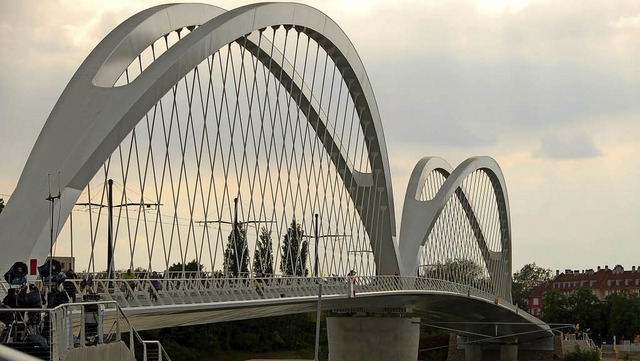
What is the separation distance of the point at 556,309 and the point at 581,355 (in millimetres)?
45801

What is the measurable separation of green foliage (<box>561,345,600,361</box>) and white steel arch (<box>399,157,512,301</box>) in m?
11.9

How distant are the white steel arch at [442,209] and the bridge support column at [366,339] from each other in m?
4.33

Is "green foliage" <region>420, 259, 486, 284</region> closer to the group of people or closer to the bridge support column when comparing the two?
the bridge support column

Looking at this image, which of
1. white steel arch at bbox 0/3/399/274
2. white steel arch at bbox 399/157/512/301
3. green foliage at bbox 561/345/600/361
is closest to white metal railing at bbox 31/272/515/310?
white steel arch at bbox 0/3/399/274

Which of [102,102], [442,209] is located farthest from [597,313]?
[102,102]

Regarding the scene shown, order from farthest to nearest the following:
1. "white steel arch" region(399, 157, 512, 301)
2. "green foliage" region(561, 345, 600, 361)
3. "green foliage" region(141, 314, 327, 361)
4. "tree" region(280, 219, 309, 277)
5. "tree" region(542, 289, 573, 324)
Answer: "tree" region(542, 289, 573, 324) → "green foliage" region(561, 345, 600, 361) → "green foliage" region(141, 314, 327, 361) → "white steel arch" region(399, 157, 512, 301) → "tree" region(280, 219, 309, 277)

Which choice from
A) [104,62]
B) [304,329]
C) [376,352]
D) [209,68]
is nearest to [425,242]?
[376,352]

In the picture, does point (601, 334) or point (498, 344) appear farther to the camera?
point (601, 334)

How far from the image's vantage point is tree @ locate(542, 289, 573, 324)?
5340 inches

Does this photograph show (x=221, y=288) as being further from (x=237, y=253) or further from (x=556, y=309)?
(x=556, y=309)

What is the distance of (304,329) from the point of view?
3743 inches

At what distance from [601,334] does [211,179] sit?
105m

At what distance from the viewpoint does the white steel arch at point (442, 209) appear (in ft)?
244

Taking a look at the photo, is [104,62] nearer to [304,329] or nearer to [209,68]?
[209,68]
